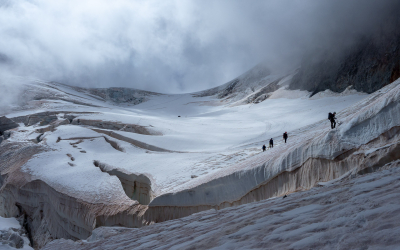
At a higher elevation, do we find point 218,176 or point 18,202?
point 218,176

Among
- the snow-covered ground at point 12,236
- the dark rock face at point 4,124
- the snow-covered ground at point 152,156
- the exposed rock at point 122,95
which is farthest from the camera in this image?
the exposed rock at point 122,95

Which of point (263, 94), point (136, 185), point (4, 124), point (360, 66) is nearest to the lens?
point (136, 185)

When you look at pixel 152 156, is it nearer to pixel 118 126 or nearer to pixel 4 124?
pixel 118 126

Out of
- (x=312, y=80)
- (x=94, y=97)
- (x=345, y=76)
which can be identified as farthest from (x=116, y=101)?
(x=345, y=76)

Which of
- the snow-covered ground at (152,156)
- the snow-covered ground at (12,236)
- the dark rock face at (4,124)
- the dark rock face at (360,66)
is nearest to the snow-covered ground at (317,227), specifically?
the snow-covered ground at (152,156)

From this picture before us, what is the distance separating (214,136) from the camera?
77.2 ft

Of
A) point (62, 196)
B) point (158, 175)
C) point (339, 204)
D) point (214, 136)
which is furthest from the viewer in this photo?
point (214, 136)

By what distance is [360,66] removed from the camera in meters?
29.0

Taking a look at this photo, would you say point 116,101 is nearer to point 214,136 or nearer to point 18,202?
point 214,136

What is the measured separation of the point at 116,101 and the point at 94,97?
261 inches

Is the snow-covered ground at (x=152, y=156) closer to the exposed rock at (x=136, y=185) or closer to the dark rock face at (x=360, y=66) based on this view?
the exposed rock at (x=136, y=185)

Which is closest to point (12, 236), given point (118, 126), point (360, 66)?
point (118, 126)

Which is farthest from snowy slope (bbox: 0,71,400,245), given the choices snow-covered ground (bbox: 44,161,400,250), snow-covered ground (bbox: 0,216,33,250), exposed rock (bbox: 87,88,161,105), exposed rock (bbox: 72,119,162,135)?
exposed rock (bbox: 87,88,161,105)

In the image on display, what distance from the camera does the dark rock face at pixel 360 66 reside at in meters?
25.3
